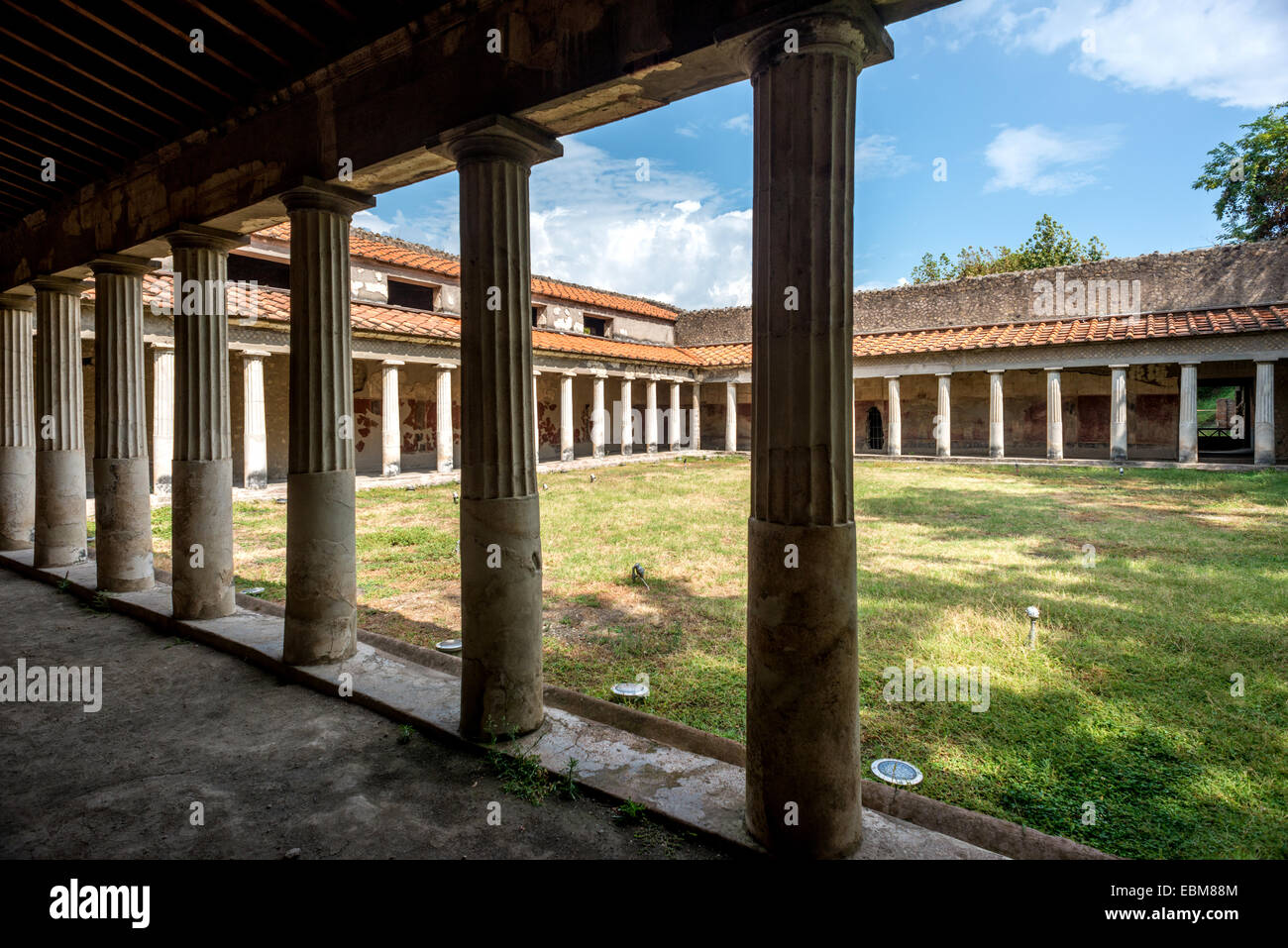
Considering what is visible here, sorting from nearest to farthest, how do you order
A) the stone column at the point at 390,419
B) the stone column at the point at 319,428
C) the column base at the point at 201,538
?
the stone column at the point at 319,428, the column base at the point at 201,538, the stone column at the point at 390,419

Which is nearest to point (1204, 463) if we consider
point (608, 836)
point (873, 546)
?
point (873, 546)

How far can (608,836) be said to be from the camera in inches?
102

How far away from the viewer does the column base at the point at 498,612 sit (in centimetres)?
323

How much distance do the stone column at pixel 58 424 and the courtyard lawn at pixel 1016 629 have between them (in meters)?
1.23

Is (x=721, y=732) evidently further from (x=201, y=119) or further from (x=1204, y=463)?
(x=1204, y=463)

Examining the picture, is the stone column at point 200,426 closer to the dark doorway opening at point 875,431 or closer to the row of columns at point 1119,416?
the row of columns at point 1119,416

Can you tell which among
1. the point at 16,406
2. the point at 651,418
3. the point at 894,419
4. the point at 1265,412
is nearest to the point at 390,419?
the point at 16,406

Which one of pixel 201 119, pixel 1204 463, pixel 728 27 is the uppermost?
pixel 201 119

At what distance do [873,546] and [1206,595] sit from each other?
10.9ft

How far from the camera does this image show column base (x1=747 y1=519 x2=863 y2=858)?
7.57 feet

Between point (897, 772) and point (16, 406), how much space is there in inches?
366

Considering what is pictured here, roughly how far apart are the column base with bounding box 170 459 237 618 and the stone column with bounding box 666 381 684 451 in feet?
71.8

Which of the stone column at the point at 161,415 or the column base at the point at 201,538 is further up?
the stone column at the point at 161,415

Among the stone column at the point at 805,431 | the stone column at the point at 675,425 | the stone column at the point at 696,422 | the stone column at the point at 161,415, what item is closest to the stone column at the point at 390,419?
the stone column at the point at 161,415
